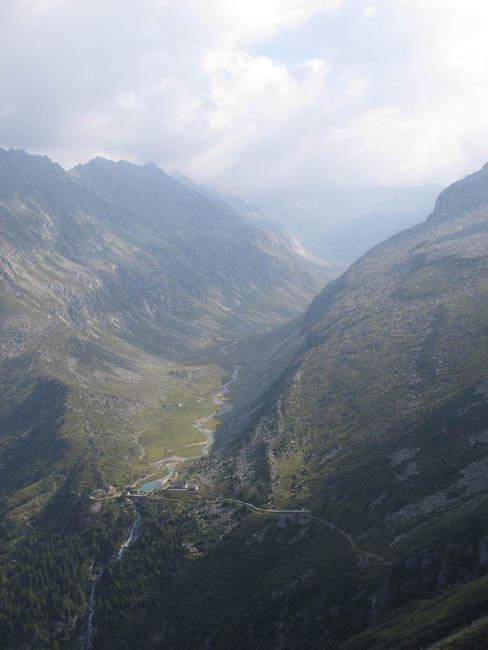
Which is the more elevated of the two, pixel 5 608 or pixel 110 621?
pixel 5 608

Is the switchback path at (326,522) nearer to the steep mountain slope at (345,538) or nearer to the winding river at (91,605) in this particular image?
the steep mountain slope at (345,538)

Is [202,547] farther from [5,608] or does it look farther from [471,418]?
[471,418]

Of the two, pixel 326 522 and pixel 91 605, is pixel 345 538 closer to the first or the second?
pixel 326 522

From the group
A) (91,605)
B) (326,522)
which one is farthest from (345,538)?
(91,605)

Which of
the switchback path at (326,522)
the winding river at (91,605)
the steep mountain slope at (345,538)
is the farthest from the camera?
the winding river at (91,605)

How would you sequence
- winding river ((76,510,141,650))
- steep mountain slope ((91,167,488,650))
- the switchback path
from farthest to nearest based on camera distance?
winding river ((76,510,141,650))
the switchback path
steep mountain slope ((91,167,488,650))

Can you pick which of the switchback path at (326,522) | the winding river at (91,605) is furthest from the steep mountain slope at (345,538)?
the winding river at (91,605)

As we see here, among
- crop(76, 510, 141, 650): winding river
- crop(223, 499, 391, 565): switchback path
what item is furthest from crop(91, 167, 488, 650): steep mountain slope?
crop(76, 510, 141, 650): winding river

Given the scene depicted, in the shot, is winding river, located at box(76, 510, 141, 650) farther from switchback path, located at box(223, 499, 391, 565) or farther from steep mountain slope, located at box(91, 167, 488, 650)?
switchback path, located at box(223, 499, 391, 565)

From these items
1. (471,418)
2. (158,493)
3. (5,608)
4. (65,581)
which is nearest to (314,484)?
(471,418)

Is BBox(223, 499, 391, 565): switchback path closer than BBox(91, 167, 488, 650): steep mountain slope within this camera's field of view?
No

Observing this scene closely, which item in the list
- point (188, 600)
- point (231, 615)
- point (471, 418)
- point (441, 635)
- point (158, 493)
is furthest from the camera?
point (158, 493)
